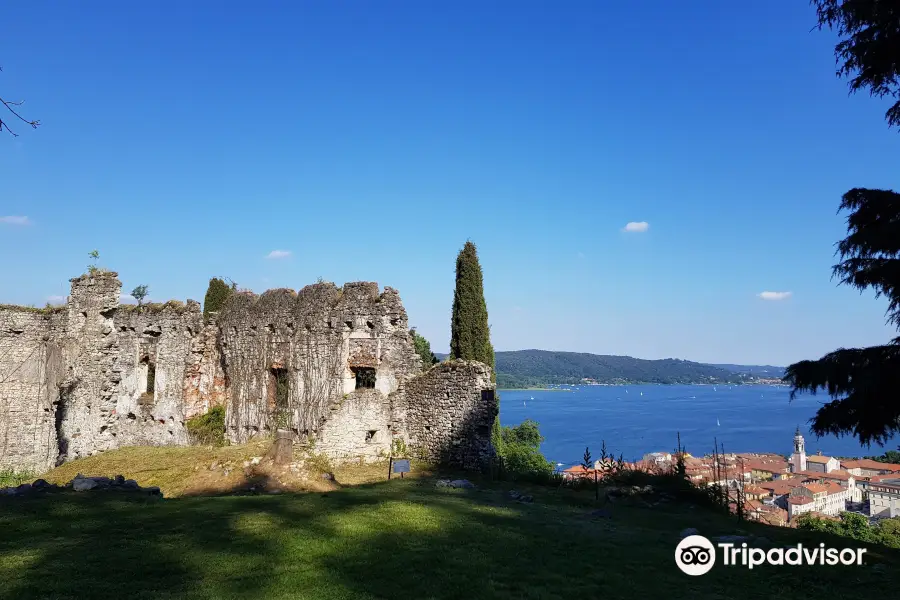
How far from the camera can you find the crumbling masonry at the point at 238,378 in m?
15.6

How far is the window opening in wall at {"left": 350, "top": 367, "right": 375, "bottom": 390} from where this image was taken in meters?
16.6

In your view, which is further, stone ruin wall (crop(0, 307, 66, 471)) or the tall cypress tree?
the tall cypress tree

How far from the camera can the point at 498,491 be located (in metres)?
11.6

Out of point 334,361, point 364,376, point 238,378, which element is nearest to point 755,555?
point 364,376

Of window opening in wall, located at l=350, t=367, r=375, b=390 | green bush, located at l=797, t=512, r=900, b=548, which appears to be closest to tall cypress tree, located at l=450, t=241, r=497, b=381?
window opening in wall, located at l=350, t=367, r=375, b=390

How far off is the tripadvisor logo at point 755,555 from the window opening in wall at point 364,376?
10.7 metres

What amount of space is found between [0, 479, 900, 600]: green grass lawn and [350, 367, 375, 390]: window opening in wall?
24.6 feet

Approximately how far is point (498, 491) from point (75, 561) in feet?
25.3

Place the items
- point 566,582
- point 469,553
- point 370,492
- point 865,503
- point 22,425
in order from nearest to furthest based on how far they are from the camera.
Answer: point 566,582 < point 469,553 < point 370,492 < point 22,425 < point 865,503

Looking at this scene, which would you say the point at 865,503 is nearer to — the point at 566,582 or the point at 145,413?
the point at 566,582

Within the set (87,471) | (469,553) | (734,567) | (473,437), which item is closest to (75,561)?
(469,553)

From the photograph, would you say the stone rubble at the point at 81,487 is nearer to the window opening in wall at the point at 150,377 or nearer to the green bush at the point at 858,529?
the window opening in wall at the point at 150,377

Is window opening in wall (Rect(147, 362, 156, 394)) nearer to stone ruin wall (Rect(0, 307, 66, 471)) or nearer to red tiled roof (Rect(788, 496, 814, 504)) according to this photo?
stone ruin wall (Rect(0, 307, 66, 471))

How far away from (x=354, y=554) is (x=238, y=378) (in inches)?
534
